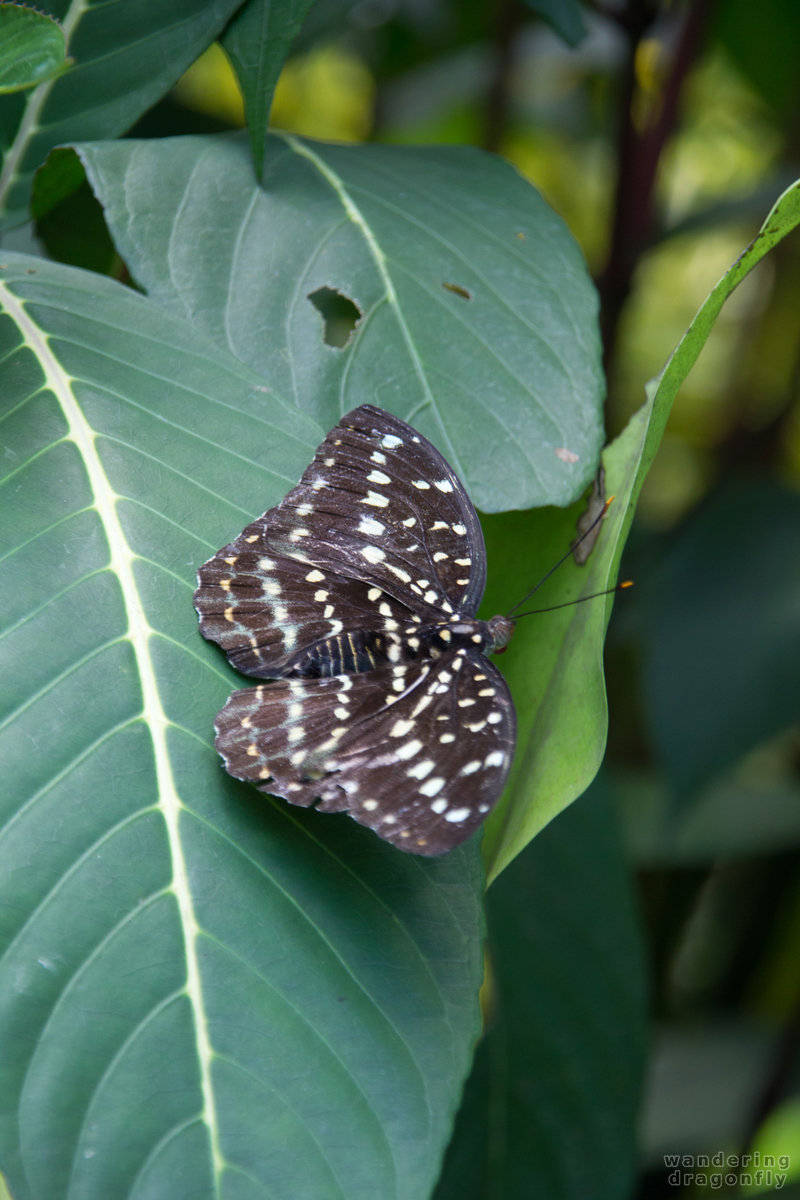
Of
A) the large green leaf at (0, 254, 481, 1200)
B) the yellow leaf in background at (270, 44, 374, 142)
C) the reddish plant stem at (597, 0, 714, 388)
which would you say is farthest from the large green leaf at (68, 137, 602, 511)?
the yellow leaf in background at (270, 44, 374, 142)

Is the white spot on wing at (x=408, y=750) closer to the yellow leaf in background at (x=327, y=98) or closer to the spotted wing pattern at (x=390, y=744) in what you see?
the spotted wing pattern at (x=390, y=744)

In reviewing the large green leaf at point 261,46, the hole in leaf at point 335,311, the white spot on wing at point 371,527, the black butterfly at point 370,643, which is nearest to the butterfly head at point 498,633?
the black butterfly at point 370,643

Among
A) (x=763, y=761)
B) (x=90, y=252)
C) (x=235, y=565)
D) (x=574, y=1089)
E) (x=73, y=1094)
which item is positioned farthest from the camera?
(x=763, y=761)

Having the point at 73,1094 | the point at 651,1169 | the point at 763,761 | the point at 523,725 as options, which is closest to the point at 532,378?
the point at 523,725

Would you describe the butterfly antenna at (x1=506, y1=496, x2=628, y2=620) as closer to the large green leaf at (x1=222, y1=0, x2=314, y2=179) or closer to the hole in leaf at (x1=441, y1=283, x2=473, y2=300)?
the hole in leaf at (x1=441, y1=283, x2=473, y2=300)

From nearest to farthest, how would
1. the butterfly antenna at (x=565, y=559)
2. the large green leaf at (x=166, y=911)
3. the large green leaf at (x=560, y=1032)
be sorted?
the large green leaf at (x=166, y=911), the butterfly antenna at (x=565, y=559), the large green leaf at (x=560, y=1032)

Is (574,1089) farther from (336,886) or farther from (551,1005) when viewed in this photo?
(336,886)

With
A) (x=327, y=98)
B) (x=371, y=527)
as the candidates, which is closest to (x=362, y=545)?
(x=371, y=527)
